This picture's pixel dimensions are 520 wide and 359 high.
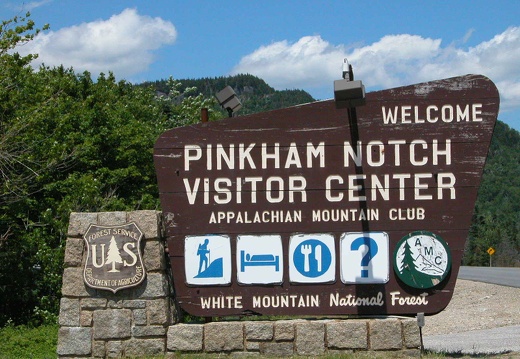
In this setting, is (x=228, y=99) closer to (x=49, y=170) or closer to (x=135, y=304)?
(x=135, y=304)

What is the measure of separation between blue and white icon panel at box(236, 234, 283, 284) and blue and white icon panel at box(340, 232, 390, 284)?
0.82 m

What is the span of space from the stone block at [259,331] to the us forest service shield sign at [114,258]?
149 centimetres

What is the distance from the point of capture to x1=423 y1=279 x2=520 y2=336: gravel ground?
17.7m

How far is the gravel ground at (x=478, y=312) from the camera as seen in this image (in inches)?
696

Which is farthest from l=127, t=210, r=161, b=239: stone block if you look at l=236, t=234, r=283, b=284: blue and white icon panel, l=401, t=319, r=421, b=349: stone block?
l=401, t=319, r=421, b=349: stone block

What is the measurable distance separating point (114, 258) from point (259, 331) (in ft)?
6.65

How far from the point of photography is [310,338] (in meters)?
9.41

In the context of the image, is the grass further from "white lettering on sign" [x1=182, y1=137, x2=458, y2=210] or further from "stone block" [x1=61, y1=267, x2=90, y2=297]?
"white lettering on sign" [x1=182, y1=137, x2=458, y2=210]

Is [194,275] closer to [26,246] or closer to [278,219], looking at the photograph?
[278,219]

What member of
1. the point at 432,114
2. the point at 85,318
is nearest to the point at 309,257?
the point at 432,114

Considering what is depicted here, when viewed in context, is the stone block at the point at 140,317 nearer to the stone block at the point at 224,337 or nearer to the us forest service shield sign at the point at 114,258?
the us forest service shield sign at the point at 114,258

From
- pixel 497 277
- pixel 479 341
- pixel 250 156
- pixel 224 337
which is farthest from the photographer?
pixel 497 277

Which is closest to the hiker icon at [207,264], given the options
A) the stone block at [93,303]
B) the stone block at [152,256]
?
the stone block at [152,256]

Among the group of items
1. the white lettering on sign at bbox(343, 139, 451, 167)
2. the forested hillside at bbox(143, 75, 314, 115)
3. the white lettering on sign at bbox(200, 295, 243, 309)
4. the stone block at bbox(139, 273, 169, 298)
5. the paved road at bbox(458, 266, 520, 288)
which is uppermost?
the forested hillside at bbox(143, 75, 314, 115)
